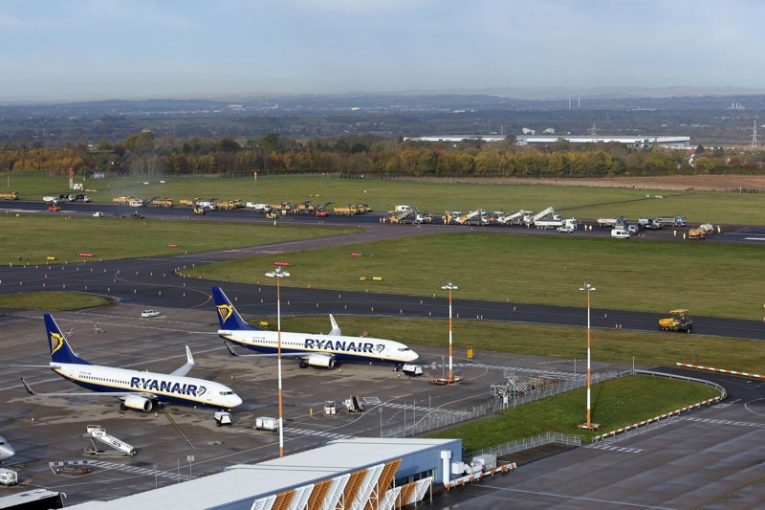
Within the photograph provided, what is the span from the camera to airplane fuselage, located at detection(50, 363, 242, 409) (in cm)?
9550

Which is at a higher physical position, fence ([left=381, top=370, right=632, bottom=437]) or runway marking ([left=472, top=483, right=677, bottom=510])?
runway marking ([left=472, top=483, right=677, bottom=510])

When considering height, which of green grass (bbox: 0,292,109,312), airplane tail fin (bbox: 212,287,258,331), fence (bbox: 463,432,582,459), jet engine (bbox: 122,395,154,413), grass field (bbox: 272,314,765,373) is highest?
airplane tail fin (bbox: 212,287,258,331)

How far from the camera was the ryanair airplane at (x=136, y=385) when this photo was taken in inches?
3765

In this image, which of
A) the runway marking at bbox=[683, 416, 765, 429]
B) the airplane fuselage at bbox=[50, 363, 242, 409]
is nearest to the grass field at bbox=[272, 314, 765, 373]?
the runway marking at bbox=[683, 416, 765, 429]

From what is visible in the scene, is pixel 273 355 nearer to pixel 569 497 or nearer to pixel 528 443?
pixel 528 443

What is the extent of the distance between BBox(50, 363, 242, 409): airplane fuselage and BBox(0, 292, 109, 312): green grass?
4830 centimetres

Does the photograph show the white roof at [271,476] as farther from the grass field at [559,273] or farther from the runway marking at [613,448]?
the grass field at [559,273]

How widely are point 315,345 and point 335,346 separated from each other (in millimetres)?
2046

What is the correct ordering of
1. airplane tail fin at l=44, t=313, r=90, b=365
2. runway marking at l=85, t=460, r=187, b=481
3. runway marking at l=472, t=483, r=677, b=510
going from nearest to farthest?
runway marking at l=472, t=483, r=677, b=510 < runway marking at l=85, t=460, r=187, b=481 < airplane tail fin at l=44, t=313, r=90, b=365

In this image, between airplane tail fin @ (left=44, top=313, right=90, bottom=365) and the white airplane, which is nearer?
the white airplane

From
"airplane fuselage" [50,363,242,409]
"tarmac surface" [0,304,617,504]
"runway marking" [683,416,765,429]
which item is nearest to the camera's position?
"tarmac surface" [0,304,617,504]

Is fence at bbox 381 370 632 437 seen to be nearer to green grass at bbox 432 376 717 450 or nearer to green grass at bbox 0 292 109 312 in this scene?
green grass at bbox 432 376 717 450

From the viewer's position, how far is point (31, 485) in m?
78.4

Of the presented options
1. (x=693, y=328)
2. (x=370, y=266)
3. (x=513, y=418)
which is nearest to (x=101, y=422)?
(x=513, y=418)
